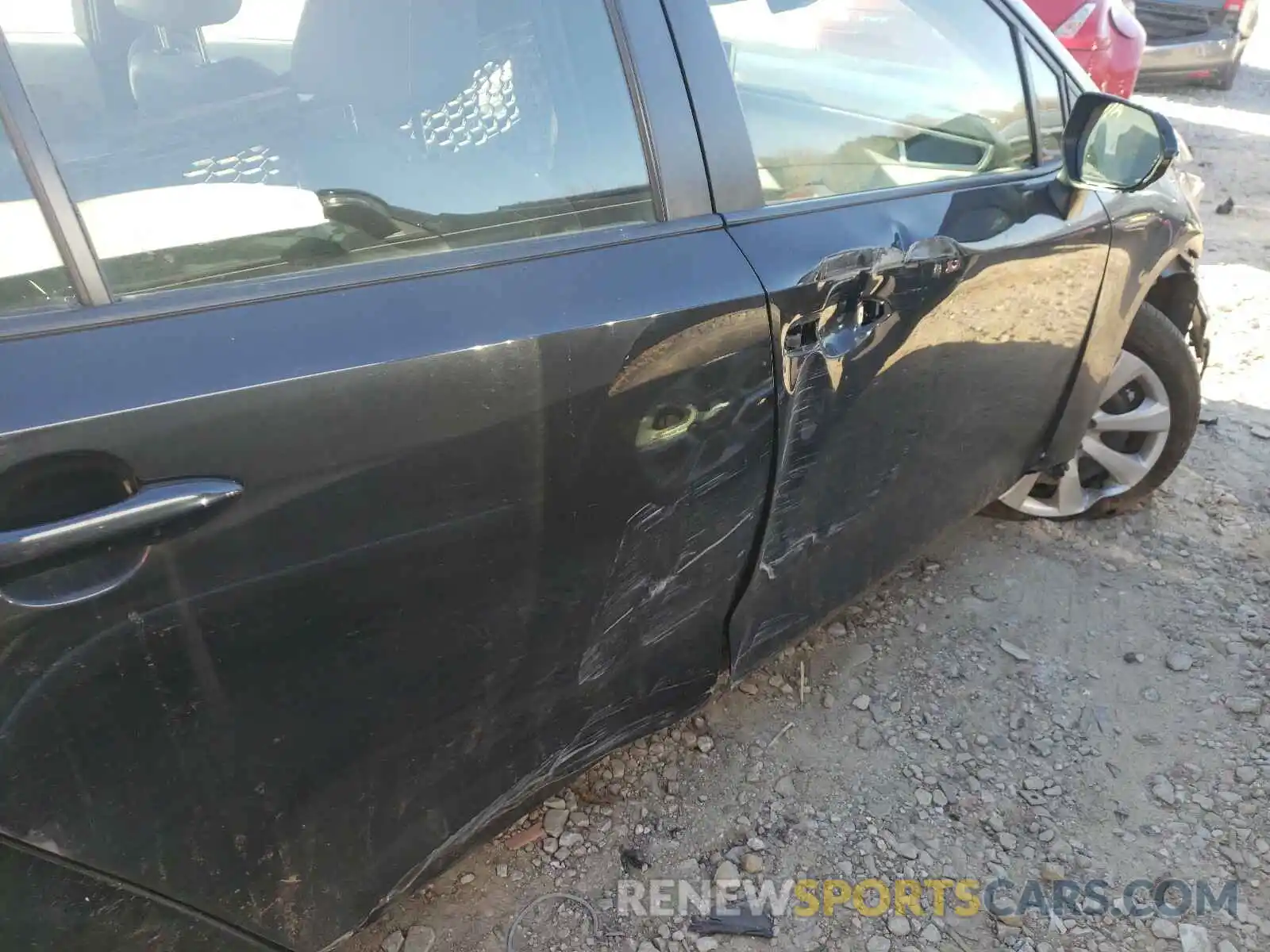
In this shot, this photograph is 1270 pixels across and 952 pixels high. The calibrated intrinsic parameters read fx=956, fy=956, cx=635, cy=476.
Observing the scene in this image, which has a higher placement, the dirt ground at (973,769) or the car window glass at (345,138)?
the car window glass at (345,138)

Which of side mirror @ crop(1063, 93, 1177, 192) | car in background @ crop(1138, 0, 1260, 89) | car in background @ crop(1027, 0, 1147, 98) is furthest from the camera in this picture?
car in background @ crop(1138, 0, 1260, 89)

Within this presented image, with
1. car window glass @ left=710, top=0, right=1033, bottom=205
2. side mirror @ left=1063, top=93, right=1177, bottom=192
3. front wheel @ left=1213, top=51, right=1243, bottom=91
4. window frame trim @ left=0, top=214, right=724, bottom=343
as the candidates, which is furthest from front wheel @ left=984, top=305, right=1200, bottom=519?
front wheel @ left=1213, top=51, right=1243, bottom=91

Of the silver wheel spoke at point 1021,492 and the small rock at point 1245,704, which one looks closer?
the small rock at point 1245,704

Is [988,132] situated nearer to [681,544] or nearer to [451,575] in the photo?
[681,544]

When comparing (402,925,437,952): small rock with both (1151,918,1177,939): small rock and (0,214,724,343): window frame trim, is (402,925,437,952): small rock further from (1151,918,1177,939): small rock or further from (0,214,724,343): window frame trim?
(1151,918,1177,939): small rock

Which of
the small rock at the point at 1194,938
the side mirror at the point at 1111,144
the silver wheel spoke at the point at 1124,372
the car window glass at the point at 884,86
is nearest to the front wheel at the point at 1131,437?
the silver wheel spoke at the point at 1124,372

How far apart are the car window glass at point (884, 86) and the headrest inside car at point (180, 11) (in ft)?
2.96

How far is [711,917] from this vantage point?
1.91 meters

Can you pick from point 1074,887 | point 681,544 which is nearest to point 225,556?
point 681,544

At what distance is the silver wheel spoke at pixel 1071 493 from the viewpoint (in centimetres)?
296

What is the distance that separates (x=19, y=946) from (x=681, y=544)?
3.42 feet

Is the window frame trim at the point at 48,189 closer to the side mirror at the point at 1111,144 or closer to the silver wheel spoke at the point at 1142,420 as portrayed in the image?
the side mirror at the point at 1111,144

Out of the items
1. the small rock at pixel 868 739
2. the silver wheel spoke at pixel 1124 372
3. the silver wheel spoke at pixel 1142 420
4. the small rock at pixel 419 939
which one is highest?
the silver wheel spoke at pixel 1124 372

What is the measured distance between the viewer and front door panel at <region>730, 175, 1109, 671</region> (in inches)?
66.3
